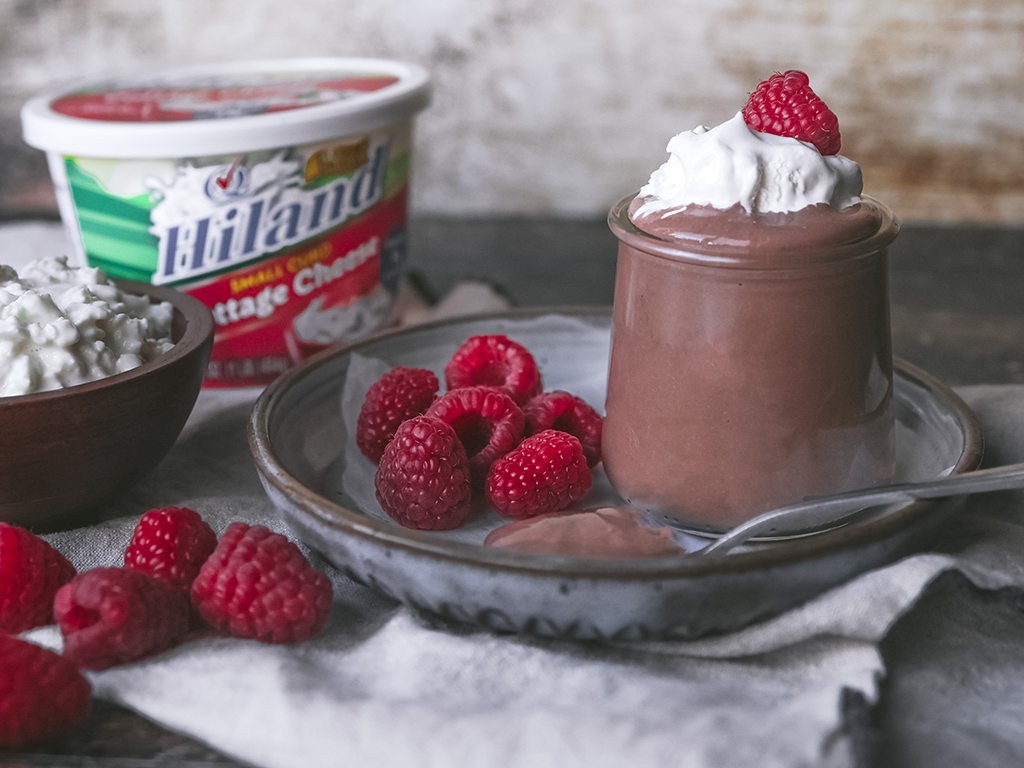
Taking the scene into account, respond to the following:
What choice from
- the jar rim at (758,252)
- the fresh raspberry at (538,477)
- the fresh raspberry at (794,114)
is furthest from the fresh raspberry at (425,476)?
the fresh raspberry at (794,114)

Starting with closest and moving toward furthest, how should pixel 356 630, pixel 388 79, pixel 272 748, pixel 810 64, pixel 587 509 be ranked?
1. pixel 272 748
2. pixel 356 630
3. pixel 587 509
4. pixel 388 79
5. pixel 810 64

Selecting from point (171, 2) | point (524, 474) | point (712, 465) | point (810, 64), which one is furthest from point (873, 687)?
point (171, 2)

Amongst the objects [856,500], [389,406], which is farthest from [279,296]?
[856,500]

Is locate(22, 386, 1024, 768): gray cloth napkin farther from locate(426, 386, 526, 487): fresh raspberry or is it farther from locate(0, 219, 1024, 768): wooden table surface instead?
locate(426, 386, 526, 487): fresh raspberry

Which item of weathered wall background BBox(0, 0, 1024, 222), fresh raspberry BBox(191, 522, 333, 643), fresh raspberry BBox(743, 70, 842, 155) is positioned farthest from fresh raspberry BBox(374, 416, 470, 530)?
weathered wall background BBox(0, 0, 1024, 222)

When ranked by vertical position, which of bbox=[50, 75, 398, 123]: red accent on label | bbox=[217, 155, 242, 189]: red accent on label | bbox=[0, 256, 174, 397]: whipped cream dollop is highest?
bbox=[50, 75, 398, 123]: red accent on label

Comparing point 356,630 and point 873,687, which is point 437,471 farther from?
point 873,687

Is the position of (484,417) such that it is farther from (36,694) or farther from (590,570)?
(36,694)
